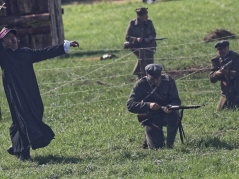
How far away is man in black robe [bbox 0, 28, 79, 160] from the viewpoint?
8.20m

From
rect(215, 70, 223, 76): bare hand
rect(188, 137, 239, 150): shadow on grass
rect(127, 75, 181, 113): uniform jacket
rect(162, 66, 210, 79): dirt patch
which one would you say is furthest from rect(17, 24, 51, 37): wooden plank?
rect(188, 137, 239, 150): shadow on grass

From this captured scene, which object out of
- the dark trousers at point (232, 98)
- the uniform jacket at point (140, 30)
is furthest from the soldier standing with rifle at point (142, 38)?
the dark trousers at point (232, 98)

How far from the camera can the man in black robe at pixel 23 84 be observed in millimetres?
8195

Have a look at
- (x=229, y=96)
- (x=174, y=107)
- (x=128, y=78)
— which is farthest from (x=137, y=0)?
(x=174, y=107)

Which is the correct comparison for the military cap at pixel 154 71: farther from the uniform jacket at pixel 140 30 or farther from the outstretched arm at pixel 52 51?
the uniform jacket at pixel 140 30

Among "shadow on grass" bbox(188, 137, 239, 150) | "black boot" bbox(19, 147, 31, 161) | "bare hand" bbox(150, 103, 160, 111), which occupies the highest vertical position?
"bare hand" bbox(150, 103, 160, 111)

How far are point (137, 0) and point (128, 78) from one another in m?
22.0

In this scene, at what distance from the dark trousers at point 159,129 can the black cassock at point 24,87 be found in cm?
177

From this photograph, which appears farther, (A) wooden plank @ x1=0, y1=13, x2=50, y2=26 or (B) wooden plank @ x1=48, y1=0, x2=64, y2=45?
(B) wooden plank @ x1=48, y1=0, x2=64, y2=45

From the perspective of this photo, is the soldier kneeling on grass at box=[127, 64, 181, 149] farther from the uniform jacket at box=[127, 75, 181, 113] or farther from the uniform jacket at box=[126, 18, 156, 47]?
the uniform jacket at box=[126, 18, 156, 47]

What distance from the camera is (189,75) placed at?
526 inches

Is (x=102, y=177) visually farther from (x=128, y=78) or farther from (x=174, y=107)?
(x=128, y=78)

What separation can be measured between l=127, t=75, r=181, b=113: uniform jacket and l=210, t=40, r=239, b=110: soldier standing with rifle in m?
2.29

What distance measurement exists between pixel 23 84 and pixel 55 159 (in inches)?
51.8
